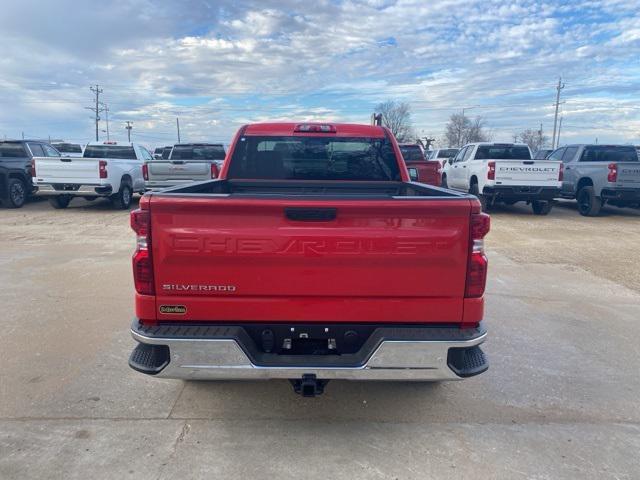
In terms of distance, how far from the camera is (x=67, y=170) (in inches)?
513

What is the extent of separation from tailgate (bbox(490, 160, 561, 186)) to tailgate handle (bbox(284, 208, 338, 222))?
11.2 meters

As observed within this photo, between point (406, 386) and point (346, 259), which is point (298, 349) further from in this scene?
point (406, 386)


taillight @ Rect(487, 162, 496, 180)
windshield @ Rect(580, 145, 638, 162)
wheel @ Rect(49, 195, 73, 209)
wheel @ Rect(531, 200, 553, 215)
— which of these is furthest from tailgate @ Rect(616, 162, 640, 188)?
wheel @ Rect(49, 195, 73, 209)

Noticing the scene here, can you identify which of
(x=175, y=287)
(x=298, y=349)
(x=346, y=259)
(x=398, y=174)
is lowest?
(x=298, y=349)

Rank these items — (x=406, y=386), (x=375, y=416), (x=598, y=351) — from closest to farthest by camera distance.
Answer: (x=375, y=416) < (x=406, y=386) < (x=598, y=351)

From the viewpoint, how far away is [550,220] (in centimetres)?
1343

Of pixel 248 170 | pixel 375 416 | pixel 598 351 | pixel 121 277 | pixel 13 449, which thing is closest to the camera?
pixel 13 449

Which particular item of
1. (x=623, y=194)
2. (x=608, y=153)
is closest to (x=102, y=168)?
(x=623, y=194)

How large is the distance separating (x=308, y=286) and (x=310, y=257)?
18 centimetres

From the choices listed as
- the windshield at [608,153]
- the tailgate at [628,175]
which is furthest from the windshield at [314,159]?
the windshield at [608,153]

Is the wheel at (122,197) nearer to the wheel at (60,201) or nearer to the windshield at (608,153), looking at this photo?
the wheel at (60,201)

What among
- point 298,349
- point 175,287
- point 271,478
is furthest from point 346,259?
point 271,478

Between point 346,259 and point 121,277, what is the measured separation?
5176mm

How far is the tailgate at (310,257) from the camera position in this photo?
2682 mm
